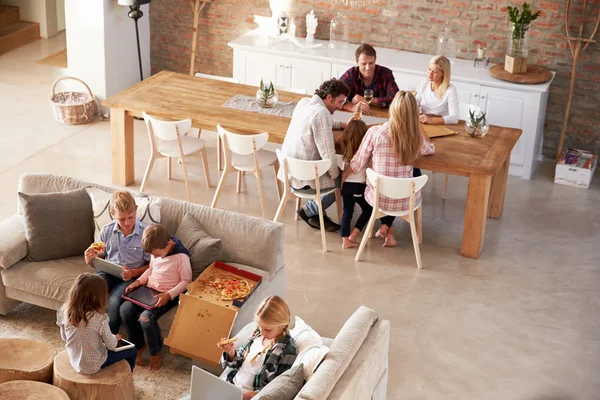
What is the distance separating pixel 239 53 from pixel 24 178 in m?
3.59

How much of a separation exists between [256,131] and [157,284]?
214cm

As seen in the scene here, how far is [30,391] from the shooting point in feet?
14.8

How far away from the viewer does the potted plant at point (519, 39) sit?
26.5 ft

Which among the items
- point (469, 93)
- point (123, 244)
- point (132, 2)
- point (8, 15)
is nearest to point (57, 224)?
point (123, 244)

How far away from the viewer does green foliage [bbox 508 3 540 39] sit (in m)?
8.07

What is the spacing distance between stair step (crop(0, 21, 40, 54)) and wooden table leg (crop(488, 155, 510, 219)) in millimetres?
7134

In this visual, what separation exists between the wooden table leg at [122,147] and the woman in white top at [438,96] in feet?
8.51

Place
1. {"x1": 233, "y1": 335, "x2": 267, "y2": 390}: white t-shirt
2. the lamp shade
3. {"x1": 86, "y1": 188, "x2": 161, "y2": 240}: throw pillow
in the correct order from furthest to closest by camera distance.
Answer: the lamp shade → {"x1": 86, "y1": 188, "x2": 161, "y2": 240}: throw pillow → {"x1": 233, "y1": 335, "x2": 267, "y2": 390}: white t-shirt

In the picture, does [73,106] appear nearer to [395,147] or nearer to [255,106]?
[255,106]

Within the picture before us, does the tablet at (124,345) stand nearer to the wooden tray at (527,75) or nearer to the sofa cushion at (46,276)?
the sofa cushion at (46,276)

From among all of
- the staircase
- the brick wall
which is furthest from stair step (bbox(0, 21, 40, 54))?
the brick wall

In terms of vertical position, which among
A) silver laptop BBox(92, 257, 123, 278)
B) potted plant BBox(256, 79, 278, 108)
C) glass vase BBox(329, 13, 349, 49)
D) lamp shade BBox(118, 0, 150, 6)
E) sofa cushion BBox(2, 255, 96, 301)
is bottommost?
sofa cushion BBox(2, 255, 96, 301)

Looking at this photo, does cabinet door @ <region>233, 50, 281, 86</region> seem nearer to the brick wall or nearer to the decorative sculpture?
the decorative sculpture

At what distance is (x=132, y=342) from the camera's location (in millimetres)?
→ 5273
